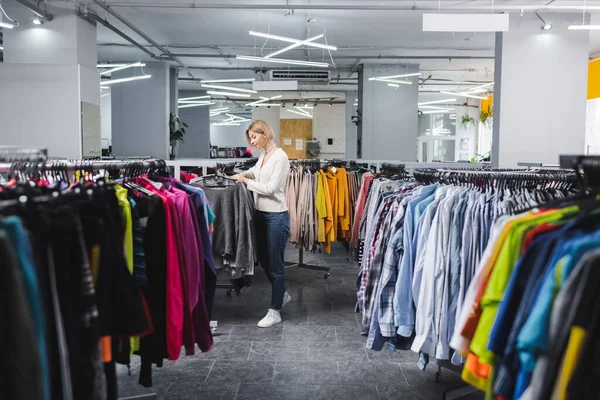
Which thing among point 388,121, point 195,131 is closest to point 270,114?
point 195,131

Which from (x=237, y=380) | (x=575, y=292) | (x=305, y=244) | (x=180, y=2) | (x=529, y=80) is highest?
(x=180, y=2)

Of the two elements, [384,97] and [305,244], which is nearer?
[305,244]

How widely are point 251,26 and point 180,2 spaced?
2.04 metres

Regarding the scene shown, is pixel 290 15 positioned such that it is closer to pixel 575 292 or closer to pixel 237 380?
pixel 237 380

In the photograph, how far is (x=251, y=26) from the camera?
33.0 feet

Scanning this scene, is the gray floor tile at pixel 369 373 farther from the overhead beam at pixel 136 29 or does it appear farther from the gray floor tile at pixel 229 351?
the overhead beam at pixel 136 29

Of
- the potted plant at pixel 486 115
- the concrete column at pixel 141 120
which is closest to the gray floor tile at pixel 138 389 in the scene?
the concrete column at pixel 141 120

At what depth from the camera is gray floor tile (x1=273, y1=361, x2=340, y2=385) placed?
3479mm

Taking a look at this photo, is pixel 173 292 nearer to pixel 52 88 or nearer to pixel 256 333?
pixel 256 333

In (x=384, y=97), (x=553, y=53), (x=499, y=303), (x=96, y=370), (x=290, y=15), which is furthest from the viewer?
(x=384, y=97)

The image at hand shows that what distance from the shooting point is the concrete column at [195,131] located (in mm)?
18141

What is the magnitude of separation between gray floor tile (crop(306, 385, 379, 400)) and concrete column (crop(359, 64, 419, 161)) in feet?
34.0

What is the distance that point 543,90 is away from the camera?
324 inches

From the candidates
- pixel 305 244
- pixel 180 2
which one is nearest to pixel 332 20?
pixel 180 2
